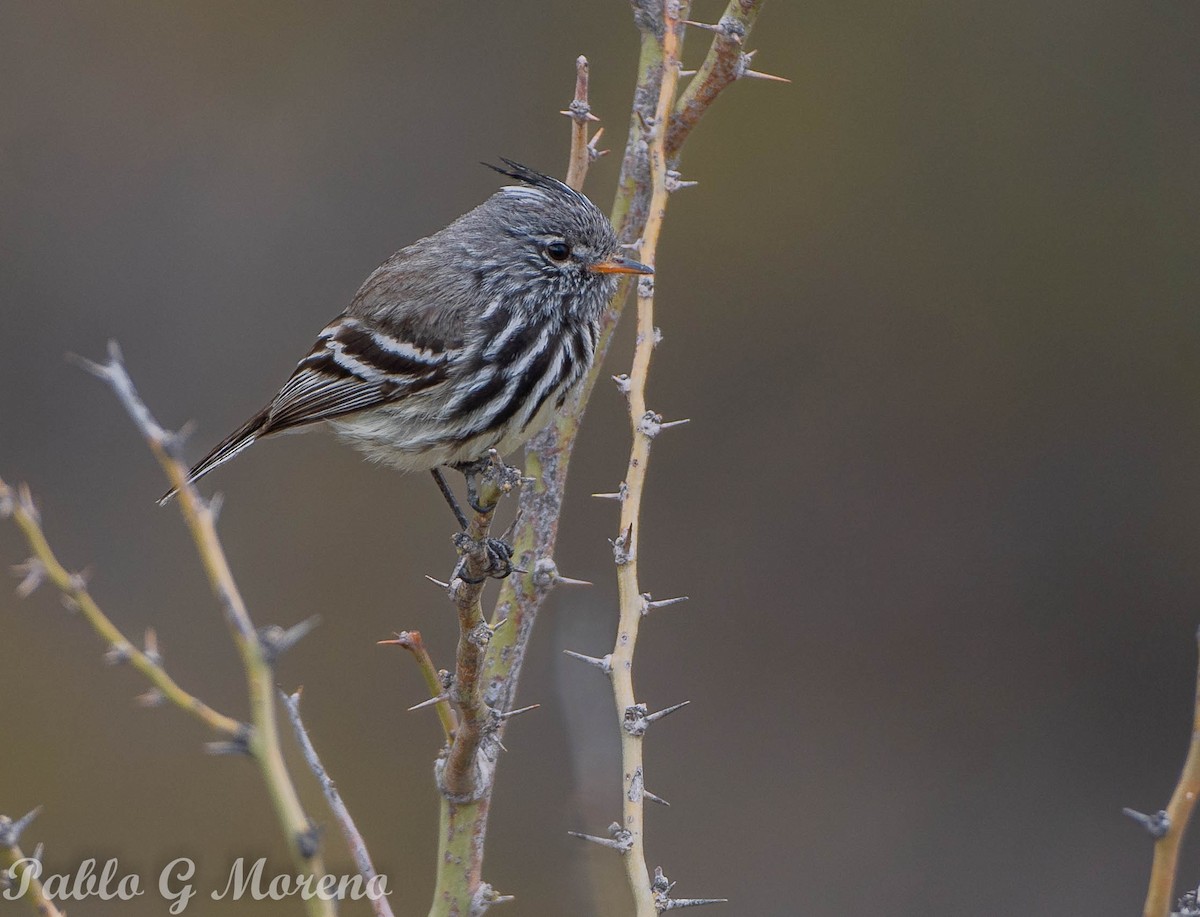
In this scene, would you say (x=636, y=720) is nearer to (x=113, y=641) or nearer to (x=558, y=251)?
(x=113, y=641)

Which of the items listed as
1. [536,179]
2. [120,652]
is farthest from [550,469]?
[120,652]

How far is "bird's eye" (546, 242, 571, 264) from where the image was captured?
207 inches

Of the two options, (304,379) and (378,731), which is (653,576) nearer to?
(378,731)

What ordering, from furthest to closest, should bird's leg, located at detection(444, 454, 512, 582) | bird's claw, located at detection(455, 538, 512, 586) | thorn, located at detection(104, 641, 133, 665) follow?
bird's leg, located at detection(444, 454, 512, 582) → bird's claw, located at detection(455, 538, 512, 586) → thorn, located at detection(104, 641, 133, 665)

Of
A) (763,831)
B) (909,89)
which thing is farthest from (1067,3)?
(763,831)

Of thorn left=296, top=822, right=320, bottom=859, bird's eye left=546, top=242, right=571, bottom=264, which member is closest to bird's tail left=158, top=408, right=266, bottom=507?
bird's eye left=546, top=242, right=571, bottom=264

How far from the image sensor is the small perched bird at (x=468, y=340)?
483 cm

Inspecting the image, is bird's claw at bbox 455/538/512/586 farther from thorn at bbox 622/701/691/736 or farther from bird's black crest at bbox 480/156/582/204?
bird's black crest at bbox 480/156/582/204

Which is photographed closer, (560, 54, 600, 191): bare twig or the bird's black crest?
(560, 54, 600, 191): bare twig

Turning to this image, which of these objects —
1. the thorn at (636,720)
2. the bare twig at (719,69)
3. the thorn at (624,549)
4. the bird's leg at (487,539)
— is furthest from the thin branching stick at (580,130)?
the thorn at (636,720)

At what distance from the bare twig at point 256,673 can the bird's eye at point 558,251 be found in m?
3.43

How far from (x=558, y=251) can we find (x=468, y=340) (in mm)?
604

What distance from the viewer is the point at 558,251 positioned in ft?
17.3

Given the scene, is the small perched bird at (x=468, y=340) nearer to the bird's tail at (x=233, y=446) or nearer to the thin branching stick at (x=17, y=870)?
the bird's tail at (x=233, y=446)
